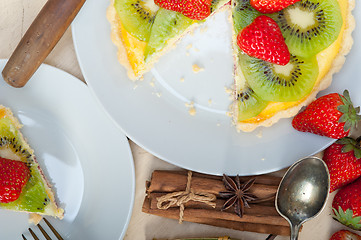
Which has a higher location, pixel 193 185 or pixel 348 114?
pixel 348 114

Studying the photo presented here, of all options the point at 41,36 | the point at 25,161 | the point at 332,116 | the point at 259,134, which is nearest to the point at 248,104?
the point at 259,134

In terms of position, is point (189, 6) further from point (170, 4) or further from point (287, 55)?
point (287, 55)

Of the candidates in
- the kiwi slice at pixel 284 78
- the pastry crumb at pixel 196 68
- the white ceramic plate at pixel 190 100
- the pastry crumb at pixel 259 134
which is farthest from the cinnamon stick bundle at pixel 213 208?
the pastry crumb at pixel 196 68

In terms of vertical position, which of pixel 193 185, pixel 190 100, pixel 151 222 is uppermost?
pixel 190 100

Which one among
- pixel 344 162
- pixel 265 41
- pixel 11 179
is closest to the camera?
pixel 265 41

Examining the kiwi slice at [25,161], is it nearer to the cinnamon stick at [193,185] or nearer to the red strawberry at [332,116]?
the cinnamon stick at [193,185]

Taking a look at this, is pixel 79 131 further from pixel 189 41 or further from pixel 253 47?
pixel 253 47

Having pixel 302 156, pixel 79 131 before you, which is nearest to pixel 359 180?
pixel 302 156
